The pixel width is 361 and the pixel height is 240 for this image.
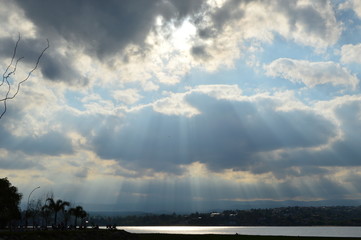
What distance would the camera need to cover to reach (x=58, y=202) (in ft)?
391

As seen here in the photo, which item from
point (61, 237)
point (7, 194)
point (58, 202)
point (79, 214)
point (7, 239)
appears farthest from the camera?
point (79, 214)

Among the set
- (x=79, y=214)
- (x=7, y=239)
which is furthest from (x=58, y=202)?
(x=7, y=239)

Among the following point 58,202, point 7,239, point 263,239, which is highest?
point 58,202

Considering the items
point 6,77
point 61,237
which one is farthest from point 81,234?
point 6,77

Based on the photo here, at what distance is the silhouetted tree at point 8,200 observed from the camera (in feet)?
301

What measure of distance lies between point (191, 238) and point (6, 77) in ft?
299

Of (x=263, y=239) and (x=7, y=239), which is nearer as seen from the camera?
(x=7, y=239)

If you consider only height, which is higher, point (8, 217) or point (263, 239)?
point (8, 217)

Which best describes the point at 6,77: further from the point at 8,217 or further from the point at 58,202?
the point at 58,202

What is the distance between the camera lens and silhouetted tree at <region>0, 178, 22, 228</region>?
91688 mm

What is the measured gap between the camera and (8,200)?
93.1 meters

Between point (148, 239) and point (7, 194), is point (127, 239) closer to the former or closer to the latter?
point (148, 239)

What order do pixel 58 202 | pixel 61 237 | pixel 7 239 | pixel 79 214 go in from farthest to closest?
pixel 79 214 < pixel 58 202 < pixel 61 237 < pixel 7 239

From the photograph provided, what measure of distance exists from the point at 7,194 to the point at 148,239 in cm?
3958
